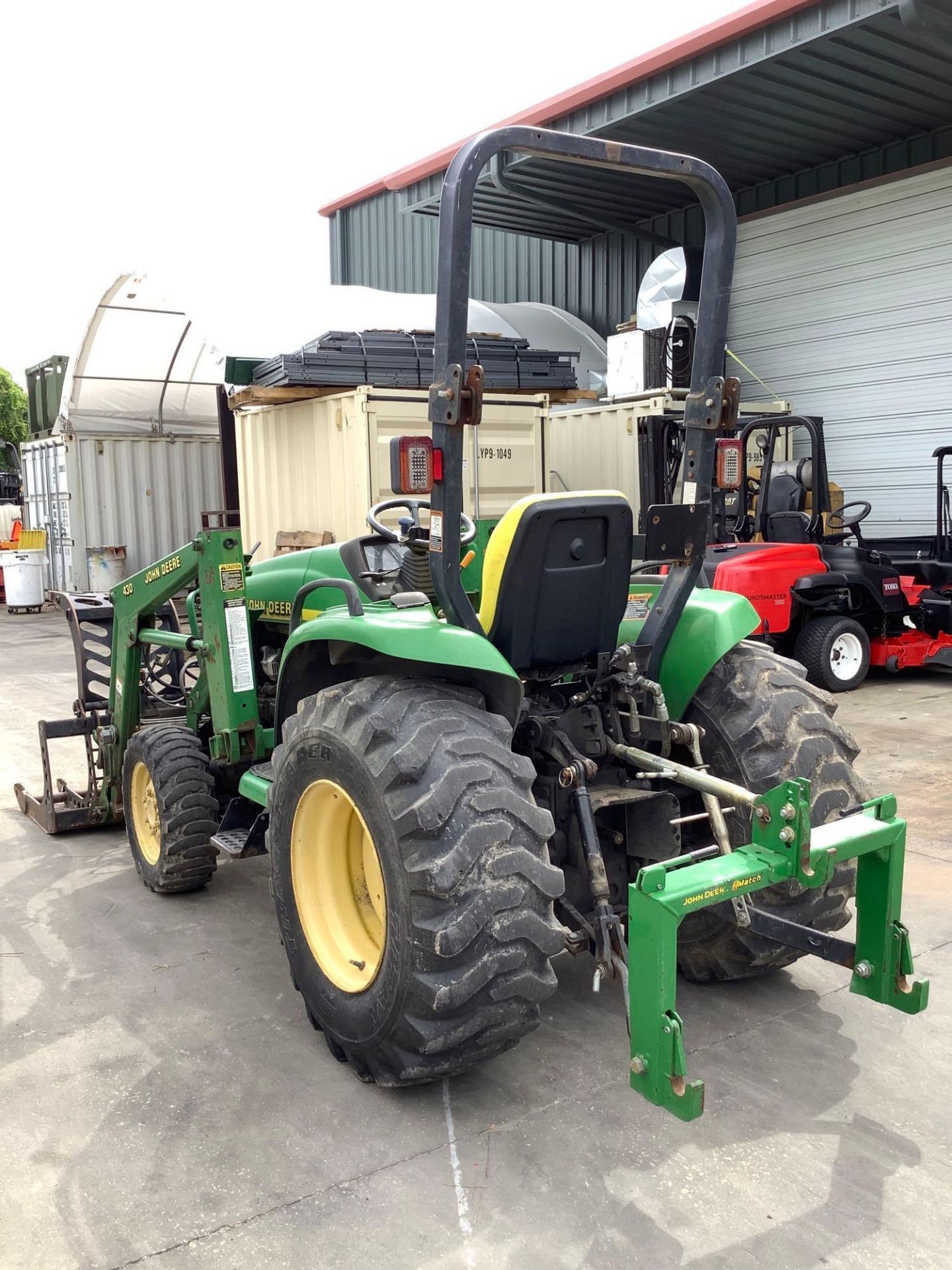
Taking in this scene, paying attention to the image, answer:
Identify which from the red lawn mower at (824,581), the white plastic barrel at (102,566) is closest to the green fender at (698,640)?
the red lawn mower at (824,581)

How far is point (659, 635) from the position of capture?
353 cm

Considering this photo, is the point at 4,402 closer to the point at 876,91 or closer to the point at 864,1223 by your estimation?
the point at 876,91

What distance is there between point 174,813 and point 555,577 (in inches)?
89.0

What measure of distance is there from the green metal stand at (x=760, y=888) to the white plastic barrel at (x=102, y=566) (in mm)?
14637

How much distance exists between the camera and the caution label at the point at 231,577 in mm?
4645

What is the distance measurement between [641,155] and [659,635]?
1.44 m

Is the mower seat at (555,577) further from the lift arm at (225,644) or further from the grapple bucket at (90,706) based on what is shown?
the grapple bucket at (90,706)

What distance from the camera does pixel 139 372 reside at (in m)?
16.9

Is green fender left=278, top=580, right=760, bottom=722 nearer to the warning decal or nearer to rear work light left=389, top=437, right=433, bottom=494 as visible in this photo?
the warning decal

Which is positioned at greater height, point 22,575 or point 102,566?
point 102,566

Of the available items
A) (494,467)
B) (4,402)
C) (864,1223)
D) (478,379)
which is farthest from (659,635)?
(4,402)

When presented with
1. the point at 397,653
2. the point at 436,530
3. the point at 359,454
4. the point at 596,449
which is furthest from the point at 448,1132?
the point at 596,449

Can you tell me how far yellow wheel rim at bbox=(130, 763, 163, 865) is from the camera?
489 centimetres

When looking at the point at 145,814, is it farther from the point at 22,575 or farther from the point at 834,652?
the point at 22,575
